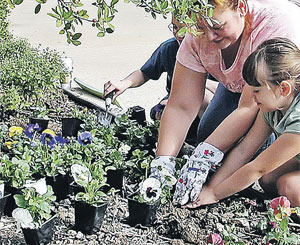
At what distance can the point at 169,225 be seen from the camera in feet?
8.91

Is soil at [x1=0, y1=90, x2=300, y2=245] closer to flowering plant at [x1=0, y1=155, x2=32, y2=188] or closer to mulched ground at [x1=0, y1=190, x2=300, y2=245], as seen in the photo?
mulched ground at [x1=0, y1=190, x2=300, y2=245]

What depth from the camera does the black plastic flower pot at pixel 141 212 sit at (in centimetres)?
270

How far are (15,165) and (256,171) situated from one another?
1.08 meters

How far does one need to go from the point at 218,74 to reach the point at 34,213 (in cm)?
119

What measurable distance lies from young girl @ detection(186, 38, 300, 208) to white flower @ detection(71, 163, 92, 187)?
501 millimetres

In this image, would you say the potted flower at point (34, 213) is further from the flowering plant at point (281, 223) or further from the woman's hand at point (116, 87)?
the woman's hand at point (116, 87)

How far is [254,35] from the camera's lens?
2889 mm

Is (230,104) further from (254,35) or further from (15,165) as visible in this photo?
(15,165)

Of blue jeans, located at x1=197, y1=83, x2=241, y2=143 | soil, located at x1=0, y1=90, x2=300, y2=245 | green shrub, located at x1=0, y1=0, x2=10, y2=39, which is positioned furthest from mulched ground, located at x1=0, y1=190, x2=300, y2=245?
green shrub, located at x1=0, y1=0, x2=10, y2=39

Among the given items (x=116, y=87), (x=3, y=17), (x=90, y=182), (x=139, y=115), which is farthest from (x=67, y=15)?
(x=3, y=17)

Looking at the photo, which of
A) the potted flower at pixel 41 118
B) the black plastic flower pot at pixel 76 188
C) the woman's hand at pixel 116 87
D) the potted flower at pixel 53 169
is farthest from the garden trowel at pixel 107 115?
the black plastic flower pot at pixel 76 188

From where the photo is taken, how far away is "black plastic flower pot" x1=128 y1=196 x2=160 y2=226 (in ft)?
8.84

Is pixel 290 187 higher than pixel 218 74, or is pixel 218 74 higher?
pixel 218 74

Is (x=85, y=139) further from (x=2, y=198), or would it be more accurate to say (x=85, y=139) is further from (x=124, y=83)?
(x=124, y=83)
